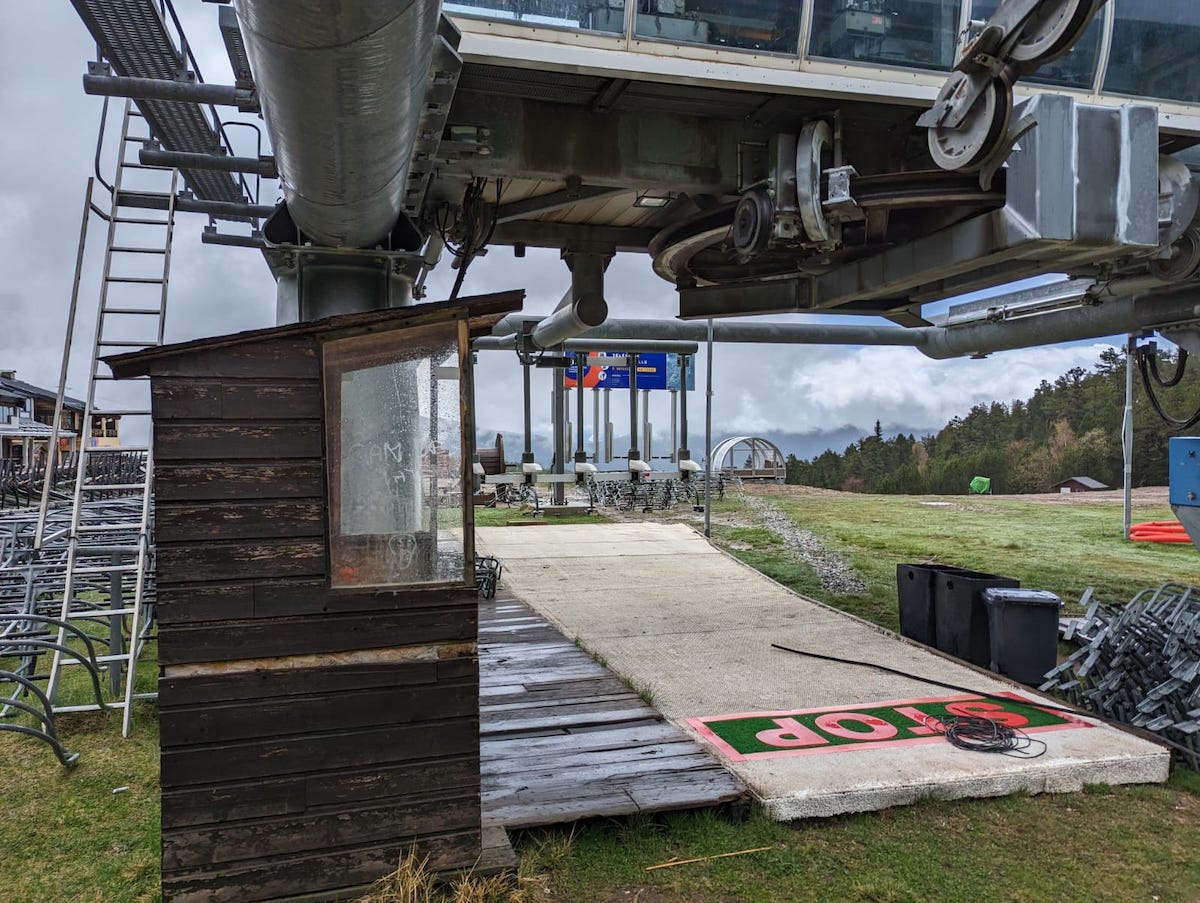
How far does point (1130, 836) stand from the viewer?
4062mm

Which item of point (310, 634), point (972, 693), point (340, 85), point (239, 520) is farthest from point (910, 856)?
point (340, 85)

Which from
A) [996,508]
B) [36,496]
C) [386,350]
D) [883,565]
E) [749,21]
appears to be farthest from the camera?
[996,508]

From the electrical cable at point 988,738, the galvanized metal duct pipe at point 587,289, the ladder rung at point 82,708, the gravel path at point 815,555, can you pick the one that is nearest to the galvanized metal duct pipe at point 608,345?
the gravel path at point 815,555

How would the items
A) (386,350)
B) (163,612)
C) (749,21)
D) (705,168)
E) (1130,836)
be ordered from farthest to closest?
1. (705,168)
2. (749,21)
3. (1130,836)
4. (386,350)
5. (163,612)

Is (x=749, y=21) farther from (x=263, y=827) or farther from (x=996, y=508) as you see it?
(x=996, y=508)

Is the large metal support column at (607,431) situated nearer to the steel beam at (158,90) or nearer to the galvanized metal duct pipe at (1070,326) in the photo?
the galvanized metal duct pipe at (1070,326)

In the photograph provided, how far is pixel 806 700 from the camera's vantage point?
18.7 feet

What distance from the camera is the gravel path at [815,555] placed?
11070 millimetres

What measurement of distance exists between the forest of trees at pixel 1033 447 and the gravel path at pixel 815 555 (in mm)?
26135

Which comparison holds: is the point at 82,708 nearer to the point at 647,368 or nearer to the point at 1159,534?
the point at 1159,534

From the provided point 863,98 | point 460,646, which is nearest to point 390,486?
point 460,646

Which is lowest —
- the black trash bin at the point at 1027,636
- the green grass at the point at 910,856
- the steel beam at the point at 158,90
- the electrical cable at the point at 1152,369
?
the green grass at the point at 910,856

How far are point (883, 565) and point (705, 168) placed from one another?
805 centimetres

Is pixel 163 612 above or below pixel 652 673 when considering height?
above
